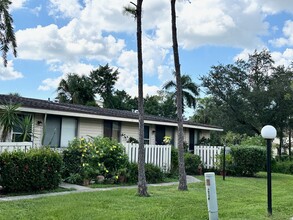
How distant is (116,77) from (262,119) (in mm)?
18825

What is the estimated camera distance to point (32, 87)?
1090 inches

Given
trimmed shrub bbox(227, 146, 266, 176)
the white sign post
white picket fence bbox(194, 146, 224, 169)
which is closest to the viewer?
the white sign post

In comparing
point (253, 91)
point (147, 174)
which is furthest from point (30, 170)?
point (253, 91)

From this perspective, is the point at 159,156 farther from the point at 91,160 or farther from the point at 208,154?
the point at 91,160

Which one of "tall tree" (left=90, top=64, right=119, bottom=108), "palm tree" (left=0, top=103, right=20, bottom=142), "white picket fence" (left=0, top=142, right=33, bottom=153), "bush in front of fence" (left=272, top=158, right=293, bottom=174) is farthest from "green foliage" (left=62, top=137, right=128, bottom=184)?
"tall tree" (left=90, top=64, right=119, bottom=108)

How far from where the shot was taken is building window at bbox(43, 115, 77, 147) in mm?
15047

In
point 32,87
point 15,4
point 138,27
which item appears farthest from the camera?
point 32,87

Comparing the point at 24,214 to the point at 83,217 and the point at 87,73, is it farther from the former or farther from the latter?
the point at 87,73

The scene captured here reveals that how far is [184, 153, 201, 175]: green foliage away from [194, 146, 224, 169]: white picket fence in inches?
39.5

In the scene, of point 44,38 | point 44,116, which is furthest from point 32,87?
point 44,116

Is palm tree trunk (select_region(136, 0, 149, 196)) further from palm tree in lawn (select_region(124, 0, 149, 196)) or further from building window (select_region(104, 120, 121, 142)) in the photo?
building window (select_region(104, 120, 121, 142))

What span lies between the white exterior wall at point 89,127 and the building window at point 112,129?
0.36 meters

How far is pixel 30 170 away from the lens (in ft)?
31.9

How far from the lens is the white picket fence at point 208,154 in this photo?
1792 centimetres
